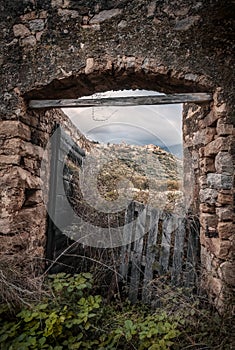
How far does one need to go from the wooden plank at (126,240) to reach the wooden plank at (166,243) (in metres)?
0.49

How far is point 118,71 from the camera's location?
2.91 metres

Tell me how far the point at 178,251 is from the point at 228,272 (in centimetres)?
78

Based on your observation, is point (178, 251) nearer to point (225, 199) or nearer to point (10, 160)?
point (225, 199)

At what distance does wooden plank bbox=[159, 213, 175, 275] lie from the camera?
337 centimetres

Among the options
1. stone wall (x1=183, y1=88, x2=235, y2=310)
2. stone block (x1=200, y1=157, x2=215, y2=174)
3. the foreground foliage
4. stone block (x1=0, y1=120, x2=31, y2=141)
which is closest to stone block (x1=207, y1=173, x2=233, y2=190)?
stone wall (x1=183, y1=88, x2=235, y2=310)

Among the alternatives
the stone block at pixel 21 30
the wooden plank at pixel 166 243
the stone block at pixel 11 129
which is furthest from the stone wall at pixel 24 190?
the wooden plank at pixel 166 243

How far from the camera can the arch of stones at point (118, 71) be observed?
2742 millimetres

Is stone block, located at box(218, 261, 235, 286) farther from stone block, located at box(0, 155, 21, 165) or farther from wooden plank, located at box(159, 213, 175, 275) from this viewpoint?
stone block, located at box(0, 155, 21, 165)

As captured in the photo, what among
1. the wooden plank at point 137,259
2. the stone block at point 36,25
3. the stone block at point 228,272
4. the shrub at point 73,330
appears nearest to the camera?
the shrub at point 73,330

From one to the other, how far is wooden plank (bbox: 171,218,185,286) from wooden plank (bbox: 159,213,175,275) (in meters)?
0.08

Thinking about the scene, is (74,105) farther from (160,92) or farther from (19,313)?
(19,313)

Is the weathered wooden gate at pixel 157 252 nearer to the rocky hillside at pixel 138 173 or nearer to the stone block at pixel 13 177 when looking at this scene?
the rocky hillside at pixel 138 173

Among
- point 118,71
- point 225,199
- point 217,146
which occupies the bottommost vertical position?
point 225,199

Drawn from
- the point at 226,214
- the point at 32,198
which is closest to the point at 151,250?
the point at 226,214
